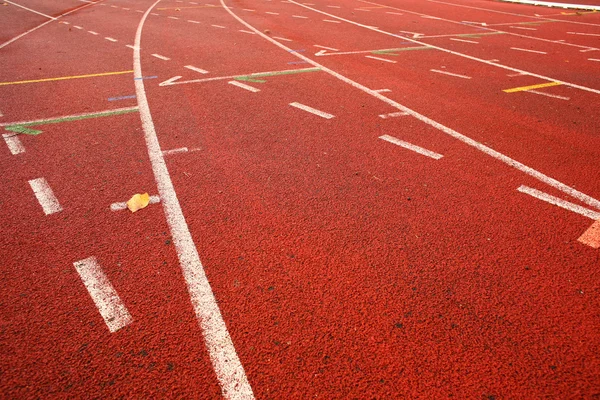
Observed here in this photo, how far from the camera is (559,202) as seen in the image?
4305 mm

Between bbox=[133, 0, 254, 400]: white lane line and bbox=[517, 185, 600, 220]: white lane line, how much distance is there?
3.57 metres

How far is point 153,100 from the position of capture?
7.13m

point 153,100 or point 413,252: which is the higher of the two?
point 413,252

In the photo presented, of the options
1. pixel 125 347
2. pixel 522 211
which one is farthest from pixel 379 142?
pixel 125 347

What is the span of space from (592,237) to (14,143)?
6.99 m

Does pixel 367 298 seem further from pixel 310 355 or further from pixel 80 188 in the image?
pixel 80 188

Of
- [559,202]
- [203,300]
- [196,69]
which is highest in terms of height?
[559,202]

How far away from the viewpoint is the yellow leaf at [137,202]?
162 inches

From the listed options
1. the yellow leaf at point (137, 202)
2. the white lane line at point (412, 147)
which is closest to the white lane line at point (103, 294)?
the yellow leaf at point (137, 202)

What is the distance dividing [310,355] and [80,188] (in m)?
3.29

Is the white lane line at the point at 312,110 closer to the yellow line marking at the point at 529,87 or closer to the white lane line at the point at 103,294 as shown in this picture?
the yellow line marking at the point at 529,87

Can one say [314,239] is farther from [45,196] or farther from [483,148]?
[483,148]

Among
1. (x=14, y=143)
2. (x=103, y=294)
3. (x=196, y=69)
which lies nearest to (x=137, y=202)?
(x=103, y=294)

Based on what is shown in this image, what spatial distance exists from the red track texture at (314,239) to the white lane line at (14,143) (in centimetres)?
8
